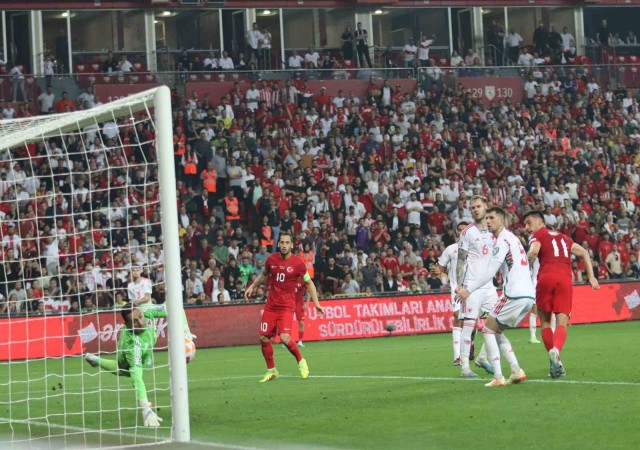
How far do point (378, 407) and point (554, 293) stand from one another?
366 centimetres

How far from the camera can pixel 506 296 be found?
572 inches

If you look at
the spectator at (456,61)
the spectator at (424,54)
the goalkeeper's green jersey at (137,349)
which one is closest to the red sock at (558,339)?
the goalkeeper's green jersey at (137,349)

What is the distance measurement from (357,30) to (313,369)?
2363cm

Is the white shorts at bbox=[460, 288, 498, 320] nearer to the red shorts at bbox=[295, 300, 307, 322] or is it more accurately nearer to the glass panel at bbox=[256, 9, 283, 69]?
the red shorts at bbox=[295, 300, 307, 322]

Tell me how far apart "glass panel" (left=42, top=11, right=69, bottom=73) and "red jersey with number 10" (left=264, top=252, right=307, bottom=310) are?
73.6 feet

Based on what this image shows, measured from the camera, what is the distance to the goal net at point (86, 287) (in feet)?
36.0

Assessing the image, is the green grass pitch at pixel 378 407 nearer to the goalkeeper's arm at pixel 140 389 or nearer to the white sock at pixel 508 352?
the goalkeeper's arm at pixel 140 389

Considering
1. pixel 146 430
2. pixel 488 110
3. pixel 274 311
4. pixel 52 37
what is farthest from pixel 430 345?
pixel 52 37

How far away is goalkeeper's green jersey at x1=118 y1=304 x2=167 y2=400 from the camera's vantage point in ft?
41.2

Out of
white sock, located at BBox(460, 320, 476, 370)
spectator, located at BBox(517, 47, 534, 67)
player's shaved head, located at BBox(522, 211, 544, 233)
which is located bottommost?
white sock, located at BBox(460, 320, 476, 370)

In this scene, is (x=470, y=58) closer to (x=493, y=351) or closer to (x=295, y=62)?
(x=295, y=62)

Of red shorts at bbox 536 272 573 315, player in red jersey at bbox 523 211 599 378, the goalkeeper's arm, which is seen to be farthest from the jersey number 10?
the goalkeeper's arm

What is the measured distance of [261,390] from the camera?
15.6m

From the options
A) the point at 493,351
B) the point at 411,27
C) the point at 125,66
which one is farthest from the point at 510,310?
the point at 411,27
